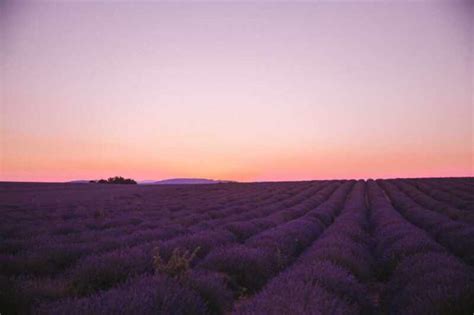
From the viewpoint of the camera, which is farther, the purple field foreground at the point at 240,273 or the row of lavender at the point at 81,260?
the row of lavender at the point at 81,260

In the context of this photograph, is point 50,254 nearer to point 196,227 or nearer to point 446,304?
point 196,227

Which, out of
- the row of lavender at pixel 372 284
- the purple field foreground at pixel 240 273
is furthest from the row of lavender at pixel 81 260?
the row of lavender at pixel 372 284

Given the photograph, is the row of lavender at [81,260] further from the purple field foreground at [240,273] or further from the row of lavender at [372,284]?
the row of lavender at [372,284]

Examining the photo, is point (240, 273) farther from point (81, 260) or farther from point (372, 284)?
point (81, 260)

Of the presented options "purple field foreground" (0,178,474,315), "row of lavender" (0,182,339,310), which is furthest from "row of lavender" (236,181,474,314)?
"row of lavender" (0,182,339,310)

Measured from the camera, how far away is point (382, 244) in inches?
307

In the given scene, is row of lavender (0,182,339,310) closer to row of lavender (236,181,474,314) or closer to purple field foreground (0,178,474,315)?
purple field foreground (0,178,474,315)

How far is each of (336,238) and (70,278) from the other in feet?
14.8

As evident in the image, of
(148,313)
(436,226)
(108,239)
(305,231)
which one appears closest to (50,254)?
(108,239)

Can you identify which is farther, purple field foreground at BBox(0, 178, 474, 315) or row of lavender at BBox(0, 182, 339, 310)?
row of lavender at BBox(0, 182, 339, 310)

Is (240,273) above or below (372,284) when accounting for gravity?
above

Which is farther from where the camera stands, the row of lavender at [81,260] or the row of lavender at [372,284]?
the row of lavender at [81,260]

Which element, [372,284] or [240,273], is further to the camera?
[372,284]

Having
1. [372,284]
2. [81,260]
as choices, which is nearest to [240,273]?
[372,284]
